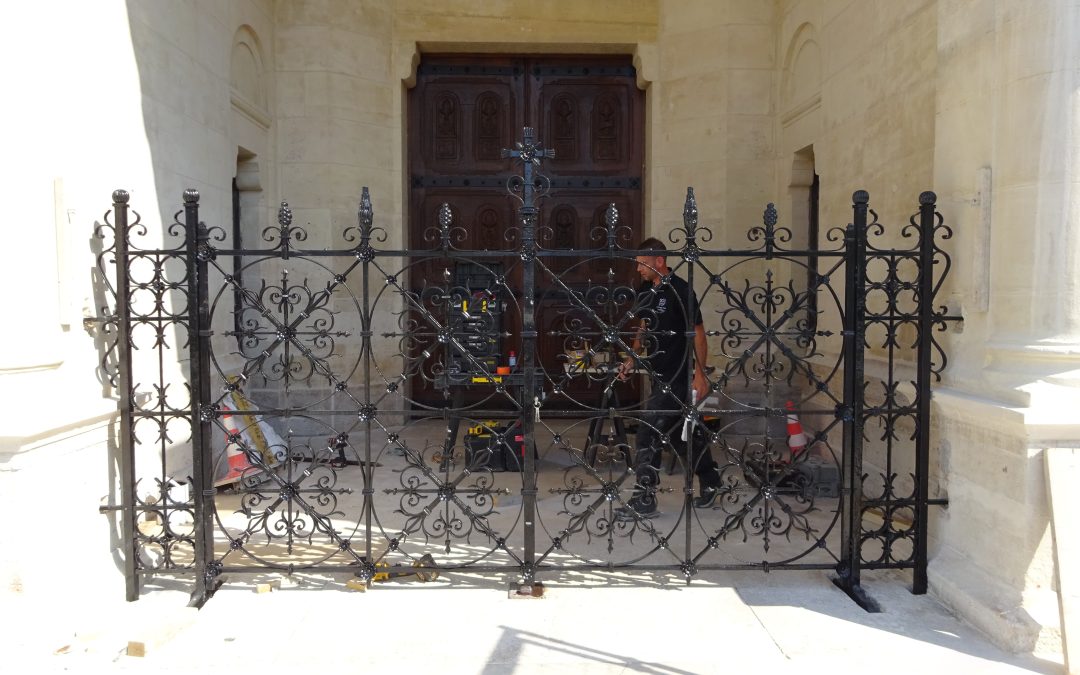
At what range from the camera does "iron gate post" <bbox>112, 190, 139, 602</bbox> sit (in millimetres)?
3719

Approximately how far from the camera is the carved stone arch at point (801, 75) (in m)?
6.73

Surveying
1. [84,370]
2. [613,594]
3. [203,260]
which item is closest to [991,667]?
[613,594]

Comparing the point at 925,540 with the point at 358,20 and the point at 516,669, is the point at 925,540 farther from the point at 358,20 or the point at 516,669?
the point at 358,20

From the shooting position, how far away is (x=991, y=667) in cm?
313

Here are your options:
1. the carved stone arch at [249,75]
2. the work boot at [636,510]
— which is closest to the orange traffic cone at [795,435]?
the work boot at [636,510]

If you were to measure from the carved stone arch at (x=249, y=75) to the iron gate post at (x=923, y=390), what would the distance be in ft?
18.5

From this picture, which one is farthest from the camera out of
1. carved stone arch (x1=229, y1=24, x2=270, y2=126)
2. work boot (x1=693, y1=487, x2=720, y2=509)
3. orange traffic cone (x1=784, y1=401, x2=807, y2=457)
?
carved stone arch (x1=229, y1=24, x2=270, y2=126)

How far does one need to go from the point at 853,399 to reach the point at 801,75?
437 cm

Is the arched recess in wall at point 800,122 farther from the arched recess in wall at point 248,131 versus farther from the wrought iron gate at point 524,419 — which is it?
the arched recess in wall at point 248,131

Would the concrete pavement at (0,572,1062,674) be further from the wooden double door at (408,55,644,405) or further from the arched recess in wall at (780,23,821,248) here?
the wooden double door at (408,55,644,405)

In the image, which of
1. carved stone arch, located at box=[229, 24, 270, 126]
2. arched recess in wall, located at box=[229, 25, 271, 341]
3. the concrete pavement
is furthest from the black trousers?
carved stone arch, located at box=[229, 24, 270, 126]

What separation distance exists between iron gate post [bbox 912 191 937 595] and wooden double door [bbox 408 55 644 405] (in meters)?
4.70

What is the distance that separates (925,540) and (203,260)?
3.94 m

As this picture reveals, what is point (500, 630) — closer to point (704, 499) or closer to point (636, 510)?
point (636, 510)
